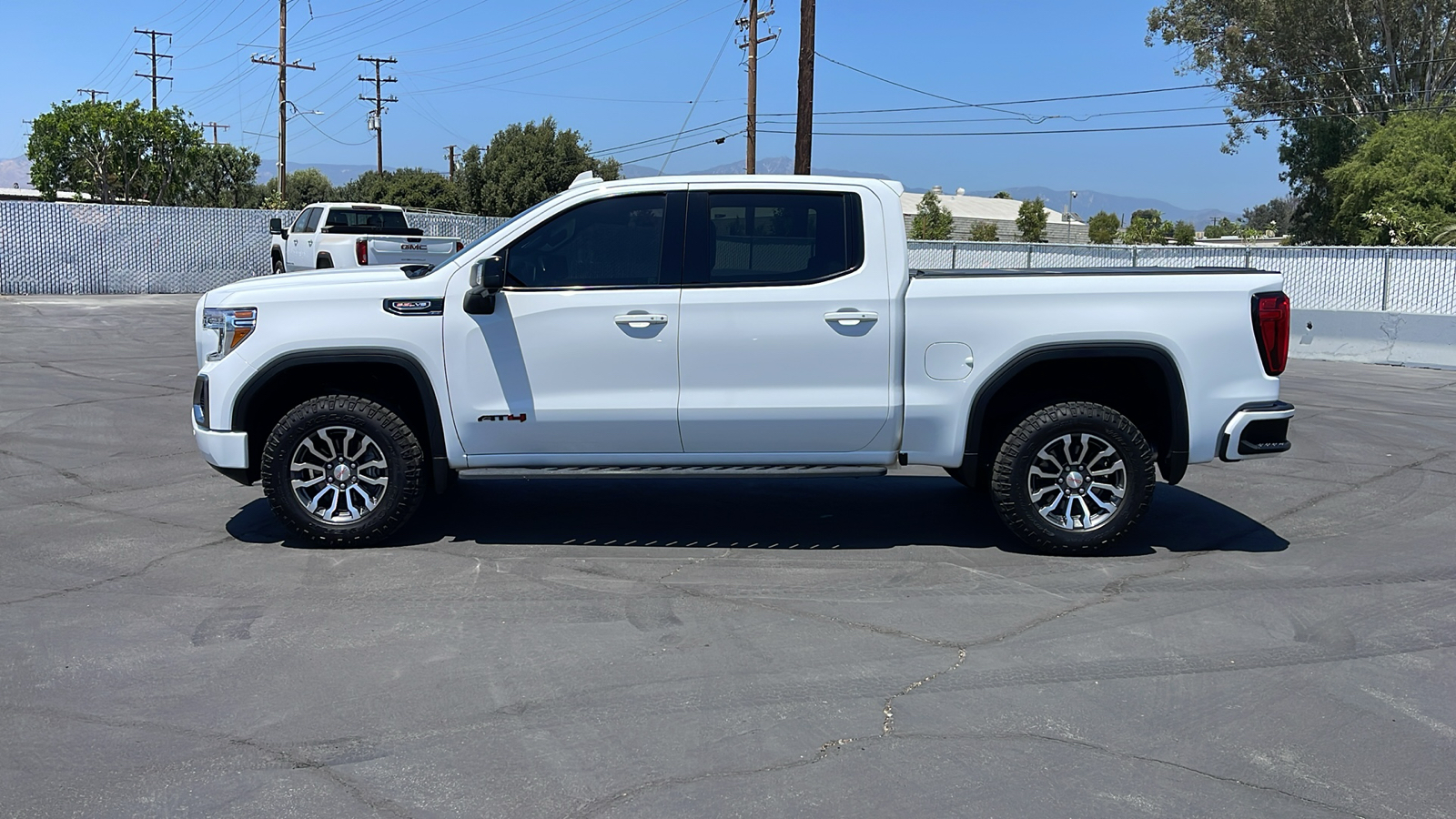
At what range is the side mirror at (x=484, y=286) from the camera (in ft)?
20.8

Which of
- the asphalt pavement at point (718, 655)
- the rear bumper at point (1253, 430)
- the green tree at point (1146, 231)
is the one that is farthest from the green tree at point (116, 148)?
the green tree at point (1146, 231)

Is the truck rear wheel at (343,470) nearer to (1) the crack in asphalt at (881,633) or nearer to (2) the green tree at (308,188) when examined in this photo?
(1) the crack in asphalt at (881,633)

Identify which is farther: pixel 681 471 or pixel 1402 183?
pixel 1402 183

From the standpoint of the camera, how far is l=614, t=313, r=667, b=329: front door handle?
21.0 ft

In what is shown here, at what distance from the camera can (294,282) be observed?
660 cm

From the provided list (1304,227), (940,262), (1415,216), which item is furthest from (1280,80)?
(940,262)

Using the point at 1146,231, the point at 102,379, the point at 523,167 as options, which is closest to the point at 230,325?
the point at 102,379

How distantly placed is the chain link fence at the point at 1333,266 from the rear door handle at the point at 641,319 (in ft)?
45.3

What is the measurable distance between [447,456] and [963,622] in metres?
2.93

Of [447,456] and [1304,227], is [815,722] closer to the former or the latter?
[447,456]

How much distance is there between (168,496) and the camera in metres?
7.91

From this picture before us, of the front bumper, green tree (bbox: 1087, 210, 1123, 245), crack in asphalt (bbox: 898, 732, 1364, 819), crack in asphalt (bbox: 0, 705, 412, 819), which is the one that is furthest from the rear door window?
green tree (bbox: 1087, 210, 1123, 245)

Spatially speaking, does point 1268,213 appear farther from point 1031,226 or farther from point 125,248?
point 125,248

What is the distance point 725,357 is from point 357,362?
79.4 inches
